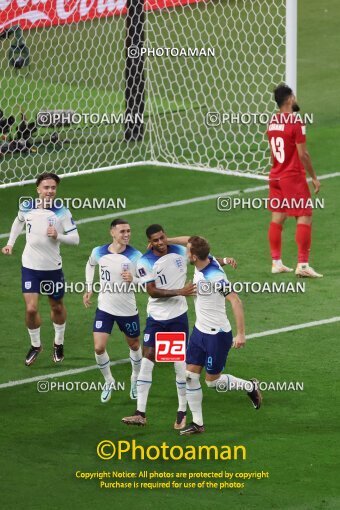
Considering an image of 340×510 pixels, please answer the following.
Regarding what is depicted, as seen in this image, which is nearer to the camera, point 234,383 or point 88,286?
point 234,383

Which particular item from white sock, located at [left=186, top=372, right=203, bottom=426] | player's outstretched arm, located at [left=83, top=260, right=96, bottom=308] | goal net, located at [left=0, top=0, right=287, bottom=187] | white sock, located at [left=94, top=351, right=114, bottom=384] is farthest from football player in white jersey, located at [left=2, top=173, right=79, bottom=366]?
goal net, located at [left=0, top=0, right=287, bottom=187]

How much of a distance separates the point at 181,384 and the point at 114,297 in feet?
3.94

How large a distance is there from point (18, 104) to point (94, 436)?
12510 millimetres

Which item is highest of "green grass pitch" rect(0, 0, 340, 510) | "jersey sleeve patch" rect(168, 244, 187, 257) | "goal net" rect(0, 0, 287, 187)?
"goal net" rect(0, 0, 287, 187)

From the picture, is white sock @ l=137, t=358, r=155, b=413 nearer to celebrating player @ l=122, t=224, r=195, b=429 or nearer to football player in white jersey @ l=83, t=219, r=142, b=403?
celebrating player @ l=122, t=224, r=195, b=429

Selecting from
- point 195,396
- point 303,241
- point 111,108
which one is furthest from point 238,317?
point 111,108

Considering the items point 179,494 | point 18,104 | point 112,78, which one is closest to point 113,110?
point 18,104

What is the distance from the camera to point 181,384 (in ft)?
45.9

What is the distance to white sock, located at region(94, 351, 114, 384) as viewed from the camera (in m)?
14.7

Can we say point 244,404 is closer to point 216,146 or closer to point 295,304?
point 295,304

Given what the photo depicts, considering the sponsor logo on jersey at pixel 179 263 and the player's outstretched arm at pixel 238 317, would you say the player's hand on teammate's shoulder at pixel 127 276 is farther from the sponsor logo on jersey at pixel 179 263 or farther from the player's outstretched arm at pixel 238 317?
the player's outstretched arm at pixel 238 317

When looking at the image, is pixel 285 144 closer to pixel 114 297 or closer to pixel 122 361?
pixel 122 361

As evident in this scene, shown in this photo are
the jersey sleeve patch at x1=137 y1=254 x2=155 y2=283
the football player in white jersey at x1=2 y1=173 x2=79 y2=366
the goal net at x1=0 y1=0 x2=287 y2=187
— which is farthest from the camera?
the goal net at x1=0 y1=0 x2=287 y2=187

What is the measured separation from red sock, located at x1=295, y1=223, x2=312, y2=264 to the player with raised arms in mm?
4275
